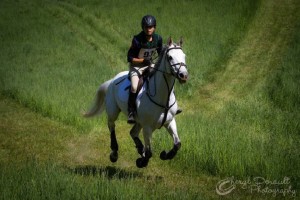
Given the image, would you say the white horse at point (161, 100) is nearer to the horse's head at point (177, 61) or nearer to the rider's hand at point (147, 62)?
the horse's head at point (177, 61)

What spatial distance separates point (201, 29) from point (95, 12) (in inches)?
368

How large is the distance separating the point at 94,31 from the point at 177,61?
67.7 feet

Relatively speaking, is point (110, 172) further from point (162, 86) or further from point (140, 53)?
point (140, 53)

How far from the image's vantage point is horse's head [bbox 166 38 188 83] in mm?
7387

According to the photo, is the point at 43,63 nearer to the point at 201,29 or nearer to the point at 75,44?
the point at 75,44

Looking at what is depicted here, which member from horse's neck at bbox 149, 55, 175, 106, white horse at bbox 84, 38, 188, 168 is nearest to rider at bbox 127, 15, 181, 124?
white horse at bbox 84, 38, 188, 168

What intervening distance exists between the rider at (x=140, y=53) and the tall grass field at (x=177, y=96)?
164 centimetres

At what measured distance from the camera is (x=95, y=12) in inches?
1207

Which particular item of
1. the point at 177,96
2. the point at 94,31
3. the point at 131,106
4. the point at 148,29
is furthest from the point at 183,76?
the point at 94,31

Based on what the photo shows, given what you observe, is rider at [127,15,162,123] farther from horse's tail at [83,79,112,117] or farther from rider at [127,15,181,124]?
horse's tail at [83,79,112,117]

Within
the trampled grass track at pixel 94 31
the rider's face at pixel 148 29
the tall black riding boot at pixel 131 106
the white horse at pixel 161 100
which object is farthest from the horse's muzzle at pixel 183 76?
the trampled grass track at pixel 94 31

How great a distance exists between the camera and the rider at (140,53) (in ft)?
29.5

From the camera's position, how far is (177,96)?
16719mm

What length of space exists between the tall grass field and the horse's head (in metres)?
1.94
